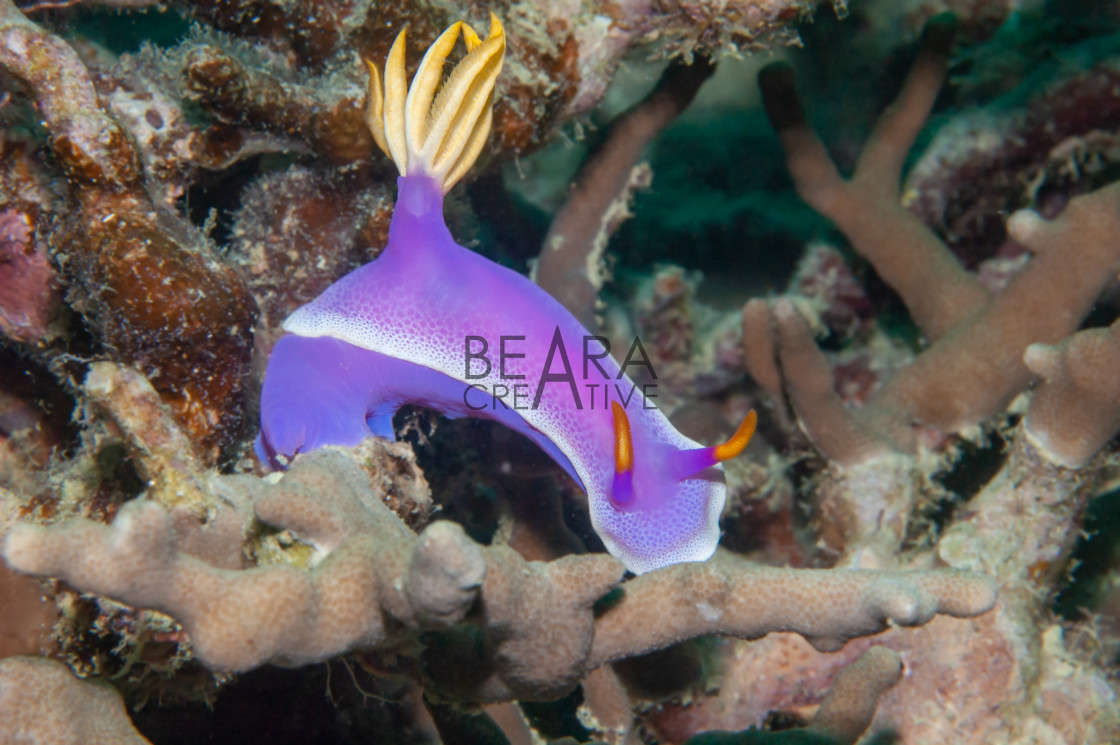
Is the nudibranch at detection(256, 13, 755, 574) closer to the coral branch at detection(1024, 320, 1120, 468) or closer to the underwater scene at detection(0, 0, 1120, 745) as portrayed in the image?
the underwater scene at detection(0, 0, 1120, 745)

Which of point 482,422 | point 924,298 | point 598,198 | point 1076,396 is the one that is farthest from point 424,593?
point 924,298

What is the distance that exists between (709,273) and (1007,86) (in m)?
2.54

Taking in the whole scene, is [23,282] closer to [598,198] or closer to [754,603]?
[598,198]

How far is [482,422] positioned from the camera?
3.00 m

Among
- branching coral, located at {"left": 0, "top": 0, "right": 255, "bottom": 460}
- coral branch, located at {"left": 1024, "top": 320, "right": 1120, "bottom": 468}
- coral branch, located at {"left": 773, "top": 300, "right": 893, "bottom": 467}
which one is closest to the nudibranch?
branching coral, located at {"left": 0, "top": 0, "right": 255, "bottom": 460}

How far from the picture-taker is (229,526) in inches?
69.2

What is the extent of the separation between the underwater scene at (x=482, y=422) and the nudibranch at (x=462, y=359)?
1 cm

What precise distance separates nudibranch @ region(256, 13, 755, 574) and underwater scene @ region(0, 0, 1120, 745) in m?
0.01

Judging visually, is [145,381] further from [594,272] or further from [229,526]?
[594,272]

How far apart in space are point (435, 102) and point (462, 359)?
2.79 feet

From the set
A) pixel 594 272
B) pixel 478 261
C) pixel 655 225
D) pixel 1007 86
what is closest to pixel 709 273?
pixel 655 225

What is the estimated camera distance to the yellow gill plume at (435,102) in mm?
2064

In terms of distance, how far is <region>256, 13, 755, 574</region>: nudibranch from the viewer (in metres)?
2.15

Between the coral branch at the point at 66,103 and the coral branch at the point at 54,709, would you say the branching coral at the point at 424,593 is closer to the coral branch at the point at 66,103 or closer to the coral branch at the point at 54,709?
the coral branch at the point at 54,709
